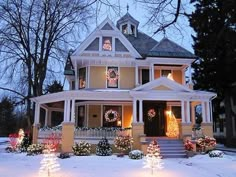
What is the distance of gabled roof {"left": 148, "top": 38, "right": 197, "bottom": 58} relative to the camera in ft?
74.0

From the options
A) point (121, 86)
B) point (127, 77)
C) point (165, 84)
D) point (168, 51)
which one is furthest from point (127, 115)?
point (168, 51)

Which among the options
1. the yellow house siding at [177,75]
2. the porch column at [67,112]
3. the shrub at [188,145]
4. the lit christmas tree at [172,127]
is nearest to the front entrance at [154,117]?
the lit christmas tree at [172,127]

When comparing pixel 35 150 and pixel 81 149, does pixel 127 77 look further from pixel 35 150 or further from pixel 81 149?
pixel 35 150

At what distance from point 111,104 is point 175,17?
47.3ft

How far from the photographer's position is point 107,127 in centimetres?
2166

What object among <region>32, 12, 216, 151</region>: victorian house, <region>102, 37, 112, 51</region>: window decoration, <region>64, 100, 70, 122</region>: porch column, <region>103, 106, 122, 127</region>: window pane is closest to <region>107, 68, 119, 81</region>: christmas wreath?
<region>32, 12, 216, 151</region>: victorian house

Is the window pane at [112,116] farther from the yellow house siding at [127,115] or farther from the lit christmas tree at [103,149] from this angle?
the lit christmas tree at [103,149]

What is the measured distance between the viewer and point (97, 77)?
22891 mm

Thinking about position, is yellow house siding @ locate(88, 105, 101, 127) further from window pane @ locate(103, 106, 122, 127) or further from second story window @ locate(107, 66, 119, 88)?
second story window @ locate(107, 66, 119, 88)

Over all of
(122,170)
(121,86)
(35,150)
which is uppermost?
(121,86)

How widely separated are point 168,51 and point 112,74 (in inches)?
181

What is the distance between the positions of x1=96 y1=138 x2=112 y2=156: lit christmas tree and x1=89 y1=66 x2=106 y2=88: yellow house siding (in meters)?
5.41

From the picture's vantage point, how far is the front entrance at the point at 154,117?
22109 mm

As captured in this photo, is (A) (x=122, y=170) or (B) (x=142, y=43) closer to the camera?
(A) (x=122, y=170)
